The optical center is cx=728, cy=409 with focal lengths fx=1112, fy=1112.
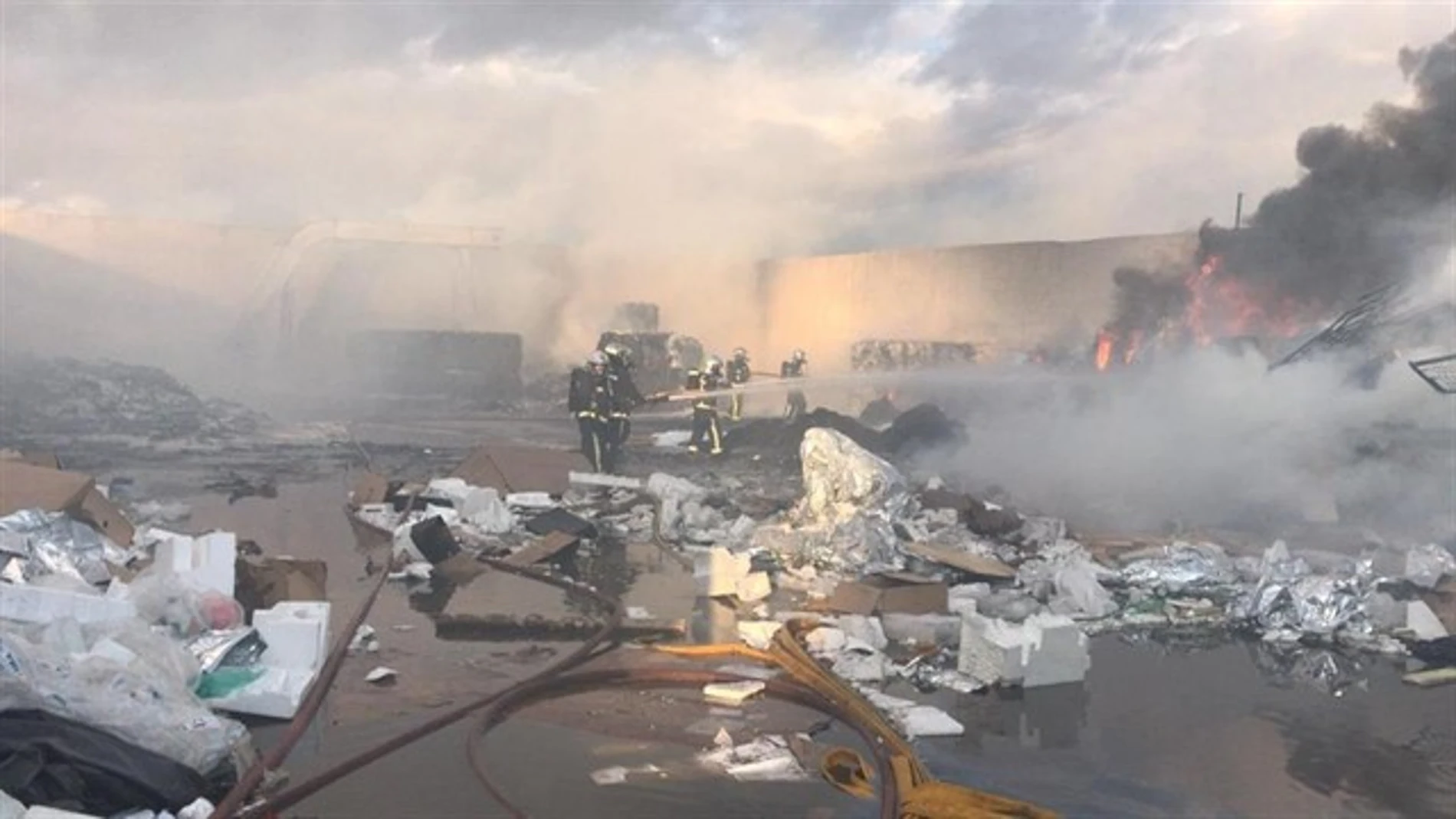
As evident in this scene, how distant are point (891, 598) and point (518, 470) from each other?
5.26 metres

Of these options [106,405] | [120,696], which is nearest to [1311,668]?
[120,696]

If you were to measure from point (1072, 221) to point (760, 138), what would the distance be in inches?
173

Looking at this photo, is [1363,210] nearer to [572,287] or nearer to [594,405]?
[594,405]

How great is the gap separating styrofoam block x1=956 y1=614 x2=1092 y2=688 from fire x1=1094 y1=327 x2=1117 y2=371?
909 centimetres

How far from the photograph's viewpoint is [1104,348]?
1439 centimetres

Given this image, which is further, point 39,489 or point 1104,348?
point 1104,348

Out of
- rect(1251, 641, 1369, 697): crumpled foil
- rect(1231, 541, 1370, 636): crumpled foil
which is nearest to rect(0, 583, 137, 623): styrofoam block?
rect(1251, 641, 1369, 697): crumpled foil

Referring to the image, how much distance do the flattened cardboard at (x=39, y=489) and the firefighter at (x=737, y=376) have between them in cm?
866

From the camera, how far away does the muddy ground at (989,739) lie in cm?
394

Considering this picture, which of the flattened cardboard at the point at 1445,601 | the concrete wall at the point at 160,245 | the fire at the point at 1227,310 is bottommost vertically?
the flattened cardboard at the point at 1445,601

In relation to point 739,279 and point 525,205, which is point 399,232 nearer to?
point 525,205

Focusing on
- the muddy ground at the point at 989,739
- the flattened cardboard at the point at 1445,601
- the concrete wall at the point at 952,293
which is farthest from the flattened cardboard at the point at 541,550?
the concrete wall at the point at 952,293

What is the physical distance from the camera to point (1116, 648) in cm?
625

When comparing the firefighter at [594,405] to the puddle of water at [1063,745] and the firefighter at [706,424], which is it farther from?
the puddle of water at [1063,745]
